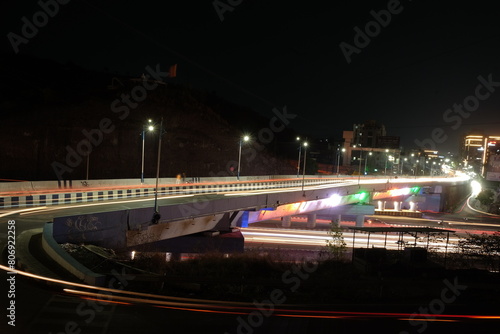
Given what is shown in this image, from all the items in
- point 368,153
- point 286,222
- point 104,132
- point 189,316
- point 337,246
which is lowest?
point 286,222

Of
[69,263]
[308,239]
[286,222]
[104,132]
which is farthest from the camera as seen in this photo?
[104,132]

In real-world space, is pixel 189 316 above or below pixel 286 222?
above

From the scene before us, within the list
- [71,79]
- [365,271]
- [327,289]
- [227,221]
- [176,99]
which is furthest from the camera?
[71,79]

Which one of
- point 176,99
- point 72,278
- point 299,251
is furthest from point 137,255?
point 176,99

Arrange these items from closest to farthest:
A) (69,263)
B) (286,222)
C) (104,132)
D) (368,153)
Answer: (69,263) → (286,222) → (104,132) → (368,153)

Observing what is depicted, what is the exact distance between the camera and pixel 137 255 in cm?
1648

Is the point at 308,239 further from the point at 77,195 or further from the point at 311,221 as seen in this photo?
the point at 77,195

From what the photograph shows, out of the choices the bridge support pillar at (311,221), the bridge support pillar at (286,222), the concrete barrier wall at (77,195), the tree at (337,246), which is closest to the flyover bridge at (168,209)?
the concrete barrier wall at (77,195)

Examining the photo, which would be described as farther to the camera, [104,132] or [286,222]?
[104,132]

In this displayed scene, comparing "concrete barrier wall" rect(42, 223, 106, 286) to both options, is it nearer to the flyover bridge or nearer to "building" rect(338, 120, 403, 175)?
the flyover bridge

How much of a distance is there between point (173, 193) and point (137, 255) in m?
13.3

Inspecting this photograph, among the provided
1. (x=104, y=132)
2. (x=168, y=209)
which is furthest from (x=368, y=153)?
(x=168, y=209)

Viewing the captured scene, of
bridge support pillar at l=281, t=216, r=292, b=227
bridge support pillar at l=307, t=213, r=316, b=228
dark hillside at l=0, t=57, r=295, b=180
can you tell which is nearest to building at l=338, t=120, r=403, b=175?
dark hillside at l=0, t=57, r=295, b=180

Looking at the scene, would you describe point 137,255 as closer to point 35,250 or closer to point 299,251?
point 35,250
